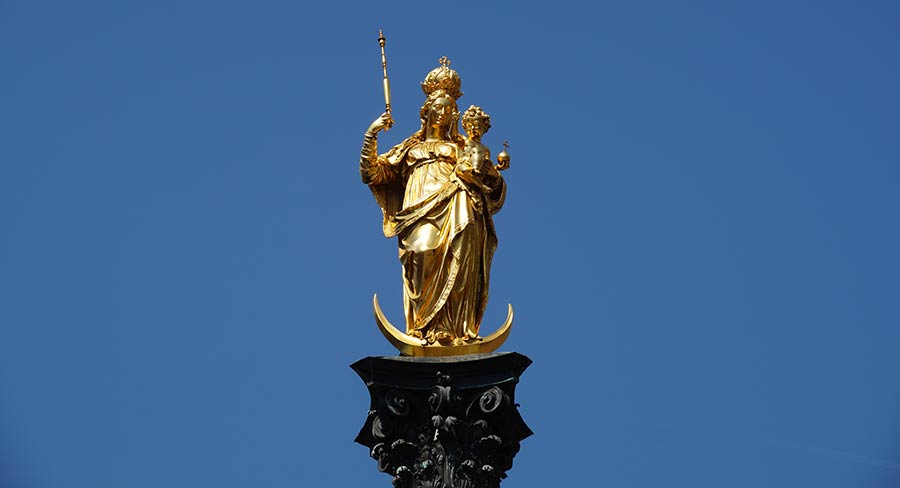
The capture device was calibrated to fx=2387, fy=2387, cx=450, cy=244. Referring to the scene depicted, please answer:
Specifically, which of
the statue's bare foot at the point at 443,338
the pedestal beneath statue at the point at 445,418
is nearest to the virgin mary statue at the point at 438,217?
the statue's bare foot at the point at 443,338

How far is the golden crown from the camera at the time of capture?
39.3 m

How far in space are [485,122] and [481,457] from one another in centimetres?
588

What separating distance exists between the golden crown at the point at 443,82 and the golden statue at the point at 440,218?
0.13 meters

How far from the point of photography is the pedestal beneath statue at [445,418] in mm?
35406

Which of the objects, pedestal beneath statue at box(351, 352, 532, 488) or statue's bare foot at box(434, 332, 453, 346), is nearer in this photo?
pedestal beneath statue at box(351, 352, 532, 488)

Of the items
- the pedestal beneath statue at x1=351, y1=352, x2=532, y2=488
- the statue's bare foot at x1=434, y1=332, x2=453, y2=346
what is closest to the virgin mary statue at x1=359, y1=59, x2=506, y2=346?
the statue's bare foot at x1=434, y1=332, x2=453, y2=346

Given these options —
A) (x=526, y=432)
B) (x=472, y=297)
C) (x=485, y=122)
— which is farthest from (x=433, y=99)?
(x=526, y=432)

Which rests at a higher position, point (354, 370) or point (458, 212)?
point (458, 212)

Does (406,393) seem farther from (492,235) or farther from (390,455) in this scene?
(492,235)

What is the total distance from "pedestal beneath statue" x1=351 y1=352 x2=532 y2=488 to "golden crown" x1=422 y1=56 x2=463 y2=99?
521cm

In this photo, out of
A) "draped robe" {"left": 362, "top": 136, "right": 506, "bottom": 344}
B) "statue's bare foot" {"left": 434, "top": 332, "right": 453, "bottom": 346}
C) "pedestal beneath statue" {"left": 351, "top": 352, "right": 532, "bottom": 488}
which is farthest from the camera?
"draped robe" {"left": 362, "top": 136, "right": 506, "bottom": 344}

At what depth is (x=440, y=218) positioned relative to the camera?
37.7 m

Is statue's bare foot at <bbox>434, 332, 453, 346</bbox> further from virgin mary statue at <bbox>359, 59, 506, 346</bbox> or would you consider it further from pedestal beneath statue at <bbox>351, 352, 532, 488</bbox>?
pedestal beneath statue at <bbox>351, 352, 532, 488</bbox>

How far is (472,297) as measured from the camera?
3750cm
